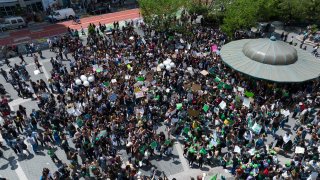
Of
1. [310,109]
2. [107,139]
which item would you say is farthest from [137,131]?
[310,109]

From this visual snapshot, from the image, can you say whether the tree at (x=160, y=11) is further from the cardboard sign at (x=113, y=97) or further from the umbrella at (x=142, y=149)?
the umbrella at (x=142, y=149)

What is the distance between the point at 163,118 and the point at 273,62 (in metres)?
12.4

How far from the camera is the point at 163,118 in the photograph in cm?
2616

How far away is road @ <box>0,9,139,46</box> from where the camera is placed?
4656 centimetres

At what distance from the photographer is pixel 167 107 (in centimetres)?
2666

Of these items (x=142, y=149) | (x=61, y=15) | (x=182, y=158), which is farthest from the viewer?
(x=61, y=15)

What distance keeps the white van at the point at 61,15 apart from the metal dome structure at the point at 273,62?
3283cm

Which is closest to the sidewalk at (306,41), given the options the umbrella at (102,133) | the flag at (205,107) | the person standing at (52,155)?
the flag at (205,107)

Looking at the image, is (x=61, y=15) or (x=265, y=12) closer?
(x=265, y=12)

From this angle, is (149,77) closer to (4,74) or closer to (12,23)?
(4,74)

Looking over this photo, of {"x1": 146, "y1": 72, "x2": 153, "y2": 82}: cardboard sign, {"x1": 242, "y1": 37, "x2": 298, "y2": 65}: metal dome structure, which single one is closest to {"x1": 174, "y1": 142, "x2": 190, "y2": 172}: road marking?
{"x1": 146, "y1": 72, "x2": 153, "y2": 82}: cardboard sign

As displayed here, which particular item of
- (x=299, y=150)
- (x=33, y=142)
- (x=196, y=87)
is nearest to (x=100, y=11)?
(x=196, y=87)

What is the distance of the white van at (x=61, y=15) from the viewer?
52.9 meters

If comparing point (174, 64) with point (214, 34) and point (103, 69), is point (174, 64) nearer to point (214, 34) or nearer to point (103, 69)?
point (103, 69)
